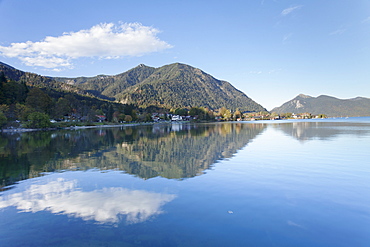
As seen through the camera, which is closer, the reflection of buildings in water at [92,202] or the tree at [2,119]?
the reflection of buildings in water at [92,202]

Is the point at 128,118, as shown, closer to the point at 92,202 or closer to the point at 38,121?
the point at 38,121

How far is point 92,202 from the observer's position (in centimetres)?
820

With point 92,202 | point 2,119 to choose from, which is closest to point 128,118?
point 2,119

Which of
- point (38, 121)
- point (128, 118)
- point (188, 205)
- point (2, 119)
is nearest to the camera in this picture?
point (188, 205)

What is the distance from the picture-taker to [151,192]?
9.17 metres

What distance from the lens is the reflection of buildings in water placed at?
7.07 metres

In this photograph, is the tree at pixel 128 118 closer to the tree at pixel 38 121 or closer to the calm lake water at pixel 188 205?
the tree at pixel 38 121

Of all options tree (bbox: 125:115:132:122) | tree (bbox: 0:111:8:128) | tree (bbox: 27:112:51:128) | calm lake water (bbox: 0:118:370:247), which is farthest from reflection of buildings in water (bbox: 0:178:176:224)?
tree (bbox: 125:115:132:122)

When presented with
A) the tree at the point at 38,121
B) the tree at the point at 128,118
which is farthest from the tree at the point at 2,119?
the tree at the point at 128,118

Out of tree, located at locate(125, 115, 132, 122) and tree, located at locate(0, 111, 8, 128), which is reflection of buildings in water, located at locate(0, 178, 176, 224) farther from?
tree, located at locate(125, 115, 132, 122)

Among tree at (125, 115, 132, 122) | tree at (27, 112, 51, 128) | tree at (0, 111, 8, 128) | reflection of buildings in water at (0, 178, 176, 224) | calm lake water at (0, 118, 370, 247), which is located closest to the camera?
calm lake water at (0, 118, 370, 247)

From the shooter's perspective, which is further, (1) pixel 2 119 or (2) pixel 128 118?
(2) pixel 128 118

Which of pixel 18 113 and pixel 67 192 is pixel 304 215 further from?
pixel 18 113

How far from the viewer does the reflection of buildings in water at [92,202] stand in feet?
23.2
